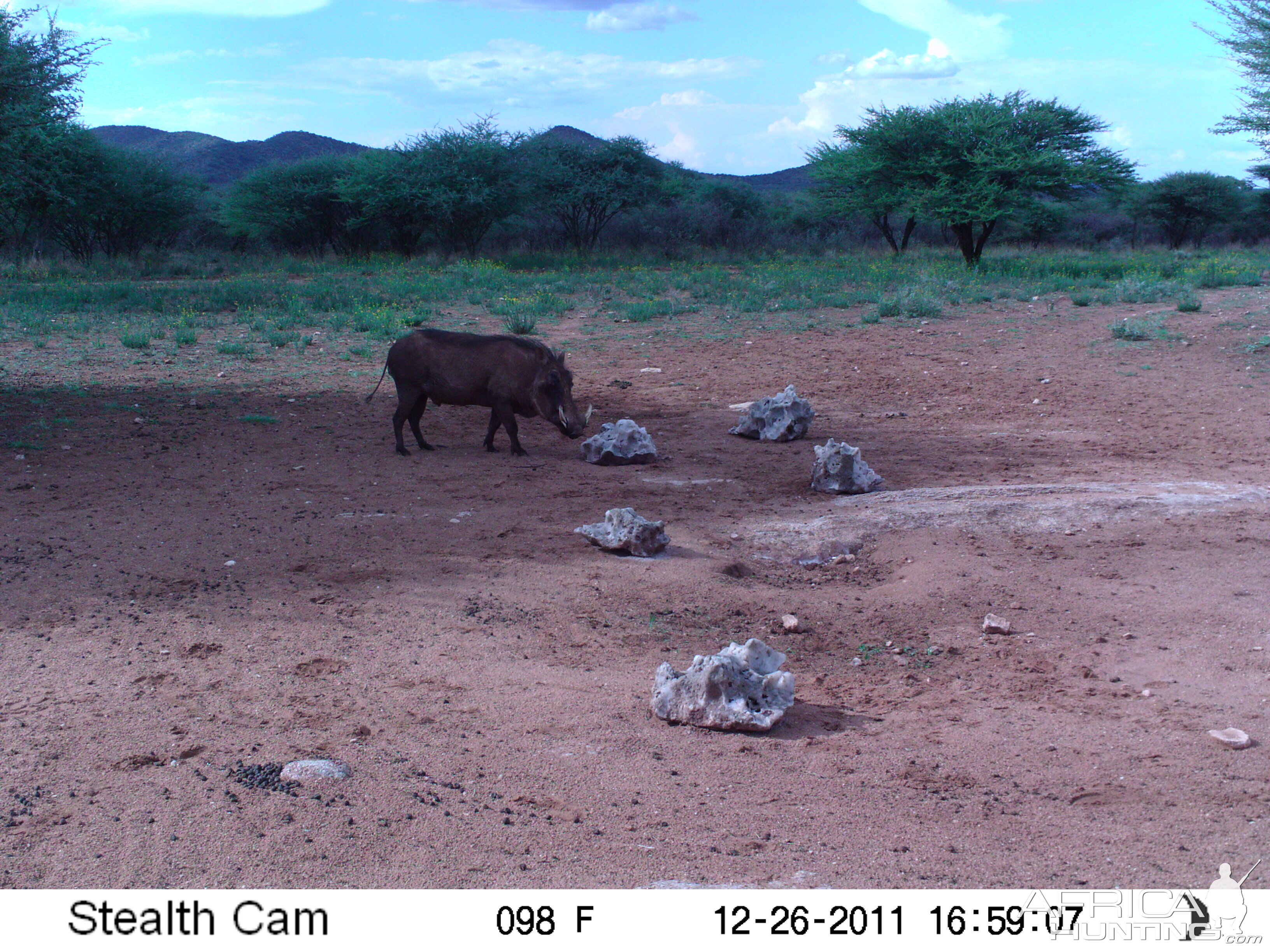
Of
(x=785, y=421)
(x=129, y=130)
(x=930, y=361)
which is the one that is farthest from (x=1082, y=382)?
(x=129, y=130)

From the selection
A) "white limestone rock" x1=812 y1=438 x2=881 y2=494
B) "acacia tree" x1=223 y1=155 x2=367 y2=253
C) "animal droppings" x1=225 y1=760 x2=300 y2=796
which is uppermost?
"acacia tree" x1=223 y1=155 x2=367 y2=253

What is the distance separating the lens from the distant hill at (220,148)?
81938mm

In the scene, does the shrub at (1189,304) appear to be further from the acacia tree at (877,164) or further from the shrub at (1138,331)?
the acacia tree at (877,164)

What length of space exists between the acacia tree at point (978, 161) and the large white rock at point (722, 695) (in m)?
23.9

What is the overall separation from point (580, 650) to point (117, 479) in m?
4.48

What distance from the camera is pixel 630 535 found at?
5.55 meters

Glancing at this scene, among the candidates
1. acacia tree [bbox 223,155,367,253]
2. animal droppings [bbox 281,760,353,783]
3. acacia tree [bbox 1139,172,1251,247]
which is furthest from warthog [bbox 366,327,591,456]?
acacia tree [bbox 1139,172,1251,247]

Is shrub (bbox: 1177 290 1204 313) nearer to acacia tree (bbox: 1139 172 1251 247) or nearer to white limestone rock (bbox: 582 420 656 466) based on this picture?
white limestone rock (bbox: 582 420 656 466)

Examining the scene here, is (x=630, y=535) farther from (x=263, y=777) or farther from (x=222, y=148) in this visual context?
(x=222, y=148)

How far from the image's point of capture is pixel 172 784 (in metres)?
3.00

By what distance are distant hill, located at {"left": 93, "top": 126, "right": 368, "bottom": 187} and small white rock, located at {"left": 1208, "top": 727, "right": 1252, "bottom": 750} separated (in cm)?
8404

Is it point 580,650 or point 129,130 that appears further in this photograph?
point 129,130

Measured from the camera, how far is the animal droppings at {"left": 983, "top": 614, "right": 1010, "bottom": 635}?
4.55 m

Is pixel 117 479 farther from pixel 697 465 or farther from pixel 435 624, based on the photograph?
pixel 697 465
